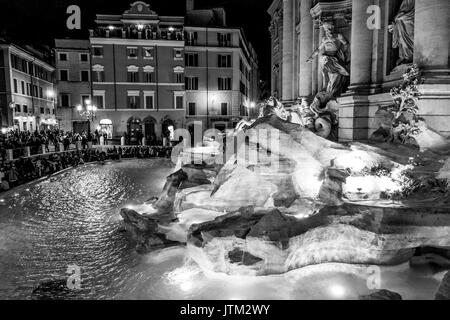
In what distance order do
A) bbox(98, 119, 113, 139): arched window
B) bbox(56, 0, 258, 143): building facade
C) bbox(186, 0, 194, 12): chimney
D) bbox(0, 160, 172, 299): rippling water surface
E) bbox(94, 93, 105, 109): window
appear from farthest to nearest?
bbox(186, 0, 194, 12): chimney < bbox(98, 119, 113, 139): arched window < bbox(94, 93, 105, 109): window < bbox(56, 0, 258, 143): building facade < bbox(0, 160, 172, 299): rippling water surface

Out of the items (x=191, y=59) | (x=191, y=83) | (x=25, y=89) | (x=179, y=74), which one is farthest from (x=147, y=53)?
(x=25, y=89)

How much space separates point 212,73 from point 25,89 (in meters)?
21.8

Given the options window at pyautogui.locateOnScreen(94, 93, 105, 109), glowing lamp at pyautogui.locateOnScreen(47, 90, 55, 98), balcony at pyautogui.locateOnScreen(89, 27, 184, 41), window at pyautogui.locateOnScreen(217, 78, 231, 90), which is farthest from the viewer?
glowing lamp at pyautogui.locateOnScreen(47, 90, 55, 98)

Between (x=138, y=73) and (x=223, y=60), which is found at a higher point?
(x=223, y=60)

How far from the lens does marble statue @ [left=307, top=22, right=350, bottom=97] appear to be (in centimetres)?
1602

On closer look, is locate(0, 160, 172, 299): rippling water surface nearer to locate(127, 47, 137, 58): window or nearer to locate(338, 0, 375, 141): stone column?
locate(338, 0, 375, 141): stone column

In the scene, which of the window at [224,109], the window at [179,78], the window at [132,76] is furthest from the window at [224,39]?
the window at [132,76]

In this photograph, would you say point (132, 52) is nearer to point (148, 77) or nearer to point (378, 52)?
point (148, 77)

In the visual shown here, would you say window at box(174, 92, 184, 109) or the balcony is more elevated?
the balcony

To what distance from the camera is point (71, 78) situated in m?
43.5

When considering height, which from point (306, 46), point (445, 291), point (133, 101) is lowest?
point (445, 291)

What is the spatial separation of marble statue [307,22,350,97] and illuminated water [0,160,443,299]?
9.56 m

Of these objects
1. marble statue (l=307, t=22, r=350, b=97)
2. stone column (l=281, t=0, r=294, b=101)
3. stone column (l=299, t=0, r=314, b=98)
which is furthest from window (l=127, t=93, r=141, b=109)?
marble statue (l=307, t=22, r=350, b=97)

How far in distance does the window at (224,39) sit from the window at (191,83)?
4.95 m
